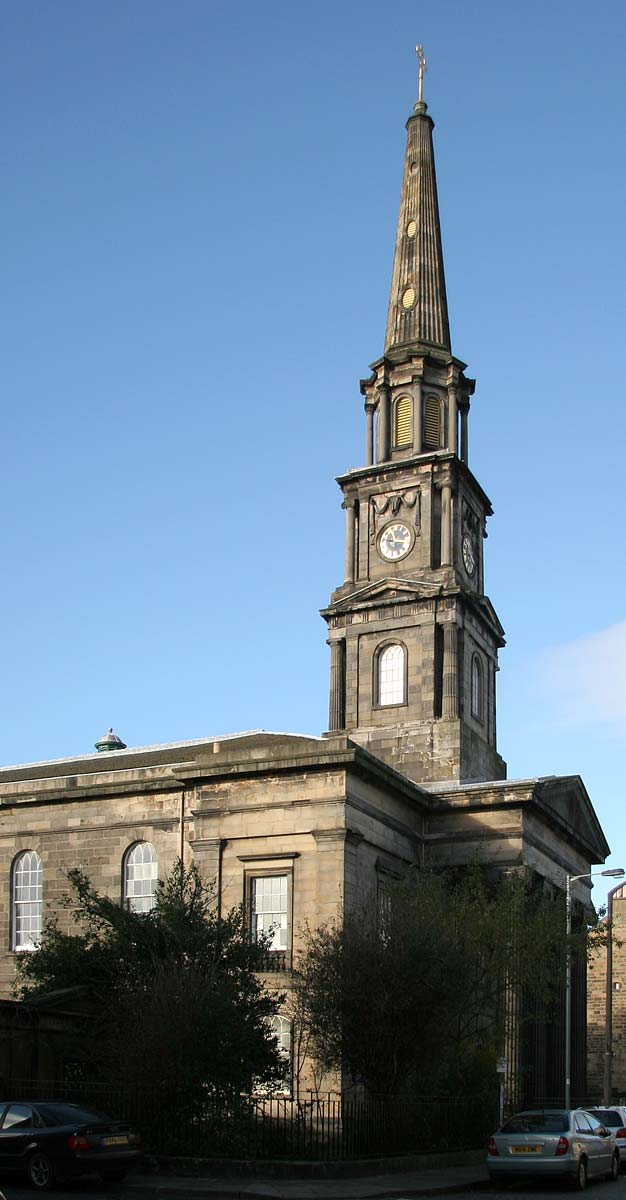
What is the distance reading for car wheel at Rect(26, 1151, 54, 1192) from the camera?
838 inches

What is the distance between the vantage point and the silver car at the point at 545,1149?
24984 mm

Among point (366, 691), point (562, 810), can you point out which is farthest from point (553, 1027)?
point (366, 691)

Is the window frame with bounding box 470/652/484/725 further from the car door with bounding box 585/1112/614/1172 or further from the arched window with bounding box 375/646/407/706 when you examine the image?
the car door with bounding box 585/1112/614/1172

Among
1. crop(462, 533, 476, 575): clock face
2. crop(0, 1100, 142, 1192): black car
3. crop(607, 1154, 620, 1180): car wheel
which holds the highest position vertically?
crop(462, 533, 476, 575): clock face

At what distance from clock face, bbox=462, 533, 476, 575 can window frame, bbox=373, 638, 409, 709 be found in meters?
4.79

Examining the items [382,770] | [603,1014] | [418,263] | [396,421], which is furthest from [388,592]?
[603,1014]

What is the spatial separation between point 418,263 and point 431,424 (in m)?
8.29

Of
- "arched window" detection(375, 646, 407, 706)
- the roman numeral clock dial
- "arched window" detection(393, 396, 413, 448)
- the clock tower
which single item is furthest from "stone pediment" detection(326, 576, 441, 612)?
"arched window" detection(393, 396, 413, 448)

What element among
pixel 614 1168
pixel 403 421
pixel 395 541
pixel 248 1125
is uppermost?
pixel 403 421

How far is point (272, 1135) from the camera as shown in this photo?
85.3ft

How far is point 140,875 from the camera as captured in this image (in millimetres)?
41812

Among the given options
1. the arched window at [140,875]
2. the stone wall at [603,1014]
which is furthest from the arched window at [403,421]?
the stone wall at [603,1014]

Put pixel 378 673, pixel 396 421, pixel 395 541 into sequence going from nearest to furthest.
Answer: pixel 378 673 → pixel 395 541 → pixel 396 421

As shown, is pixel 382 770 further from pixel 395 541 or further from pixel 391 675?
pixel 395 541
